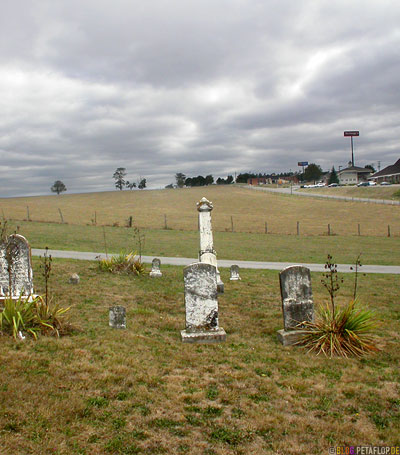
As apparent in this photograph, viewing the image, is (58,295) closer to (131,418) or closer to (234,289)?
(234,289)

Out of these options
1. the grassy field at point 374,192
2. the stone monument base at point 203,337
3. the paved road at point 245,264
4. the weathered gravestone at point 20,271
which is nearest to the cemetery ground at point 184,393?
the stone monument base at point 203,337

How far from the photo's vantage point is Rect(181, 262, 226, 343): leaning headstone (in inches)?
272

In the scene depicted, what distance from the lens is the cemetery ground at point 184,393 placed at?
12.4ft

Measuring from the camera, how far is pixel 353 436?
3939mm

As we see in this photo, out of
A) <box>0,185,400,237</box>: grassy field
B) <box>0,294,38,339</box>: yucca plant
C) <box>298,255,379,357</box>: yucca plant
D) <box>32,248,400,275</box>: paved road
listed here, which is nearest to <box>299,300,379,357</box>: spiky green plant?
<box>298,255,379,357</box>: yucca plant

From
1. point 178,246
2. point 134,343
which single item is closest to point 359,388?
point 134,343

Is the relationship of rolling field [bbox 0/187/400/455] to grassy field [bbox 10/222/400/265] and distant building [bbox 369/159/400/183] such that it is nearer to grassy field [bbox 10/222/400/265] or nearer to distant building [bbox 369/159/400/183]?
grassy field [bbox 10/222/400/265]

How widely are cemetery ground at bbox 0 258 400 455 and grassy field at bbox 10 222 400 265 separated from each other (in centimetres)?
1151

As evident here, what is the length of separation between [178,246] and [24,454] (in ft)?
60.2

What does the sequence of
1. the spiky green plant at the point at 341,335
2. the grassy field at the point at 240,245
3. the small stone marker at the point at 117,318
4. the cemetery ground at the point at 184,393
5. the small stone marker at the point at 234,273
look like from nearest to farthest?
the cemetery ground at the point at 184,393 < the spiky green plant at the point at 341,335 < the small stone marker at the point at 117,318 < the small stone marker at the point at 234,273 < the grassy field at the point at 240,245

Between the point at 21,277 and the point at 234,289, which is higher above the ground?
the point at 21,277

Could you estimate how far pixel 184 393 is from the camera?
15.5 ft

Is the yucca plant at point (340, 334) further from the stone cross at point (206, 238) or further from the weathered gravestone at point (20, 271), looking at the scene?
the weathered gravestone at point (20, 271)

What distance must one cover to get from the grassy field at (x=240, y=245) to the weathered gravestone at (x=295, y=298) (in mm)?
11454
